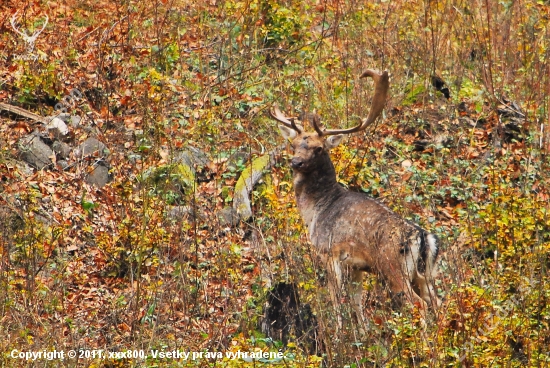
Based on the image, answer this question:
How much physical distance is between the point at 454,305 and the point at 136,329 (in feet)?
8.62

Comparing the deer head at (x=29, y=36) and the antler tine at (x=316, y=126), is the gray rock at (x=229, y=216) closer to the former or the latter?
the antler tine at (x=316, y=126)

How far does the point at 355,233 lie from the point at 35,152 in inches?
170

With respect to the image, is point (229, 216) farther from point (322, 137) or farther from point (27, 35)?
point (27, 35)

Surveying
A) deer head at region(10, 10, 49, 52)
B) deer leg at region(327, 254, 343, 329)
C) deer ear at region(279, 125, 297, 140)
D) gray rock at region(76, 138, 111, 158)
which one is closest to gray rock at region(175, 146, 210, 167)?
gray rock at region(76, 138, 111, 158)

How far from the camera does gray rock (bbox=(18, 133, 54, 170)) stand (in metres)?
10.4

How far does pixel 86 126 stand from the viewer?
11.1 m

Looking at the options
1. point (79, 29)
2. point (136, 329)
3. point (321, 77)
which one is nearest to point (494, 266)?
point (136, 329)

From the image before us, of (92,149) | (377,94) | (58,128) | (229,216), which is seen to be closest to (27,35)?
(58,128)

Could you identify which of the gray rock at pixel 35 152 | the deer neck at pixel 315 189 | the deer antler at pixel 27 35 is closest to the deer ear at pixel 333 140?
the deer neck at pixel 315 189

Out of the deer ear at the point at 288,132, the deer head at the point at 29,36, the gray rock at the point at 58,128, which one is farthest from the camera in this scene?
the deer head at the point at 29,36

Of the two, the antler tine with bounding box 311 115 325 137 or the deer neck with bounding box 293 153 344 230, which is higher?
the antler tine with bounding box 311 115 325 137

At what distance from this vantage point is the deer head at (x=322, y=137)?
9008 millimetres

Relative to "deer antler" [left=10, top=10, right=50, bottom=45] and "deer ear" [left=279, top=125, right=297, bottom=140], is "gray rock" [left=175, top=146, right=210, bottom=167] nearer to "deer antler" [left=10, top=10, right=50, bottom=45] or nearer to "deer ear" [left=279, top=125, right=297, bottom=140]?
"deer ear" [left=279, top=125, right=297, bottom=140]

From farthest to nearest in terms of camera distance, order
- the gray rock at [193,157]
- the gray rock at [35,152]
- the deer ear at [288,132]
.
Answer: the gray rock at [193,157], the gray rock at [35,152], the deer ear at [288,132]
